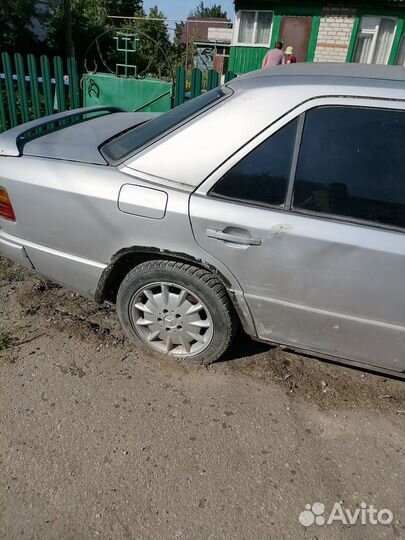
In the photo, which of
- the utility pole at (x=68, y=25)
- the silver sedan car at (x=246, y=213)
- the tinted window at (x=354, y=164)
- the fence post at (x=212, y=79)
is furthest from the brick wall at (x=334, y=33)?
the tinted window at (x=354, y=164)

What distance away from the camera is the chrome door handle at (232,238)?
1.92 meters

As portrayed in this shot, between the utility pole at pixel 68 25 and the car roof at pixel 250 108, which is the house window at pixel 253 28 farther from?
the car roof at pixel 250 108

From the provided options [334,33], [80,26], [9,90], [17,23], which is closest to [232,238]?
[9,90]

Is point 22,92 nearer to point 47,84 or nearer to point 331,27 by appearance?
point 47,84

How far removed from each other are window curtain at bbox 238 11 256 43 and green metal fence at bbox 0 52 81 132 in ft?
39.9

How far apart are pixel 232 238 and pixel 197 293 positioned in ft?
1.37

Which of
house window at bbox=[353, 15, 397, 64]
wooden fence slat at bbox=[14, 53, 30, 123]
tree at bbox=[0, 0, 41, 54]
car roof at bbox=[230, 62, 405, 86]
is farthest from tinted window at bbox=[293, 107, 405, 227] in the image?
tree at bbox=[0, 0, 41, 54]

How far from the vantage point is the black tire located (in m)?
2.15

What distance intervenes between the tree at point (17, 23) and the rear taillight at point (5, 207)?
17.8 m

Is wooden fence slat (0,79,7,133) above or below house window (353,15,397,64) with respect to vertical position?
below

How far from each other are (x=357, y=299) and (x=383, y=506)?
36.9 inches

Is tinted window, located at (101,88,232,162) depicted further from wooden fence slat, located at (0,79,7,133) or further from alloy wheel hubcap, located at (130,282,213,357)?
wooden fence slat, located at (0,79,7,133)

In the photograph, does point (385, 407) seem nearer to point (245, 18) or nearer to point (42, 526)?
point (42, 526)

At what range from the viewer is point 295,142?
1.84 metres
